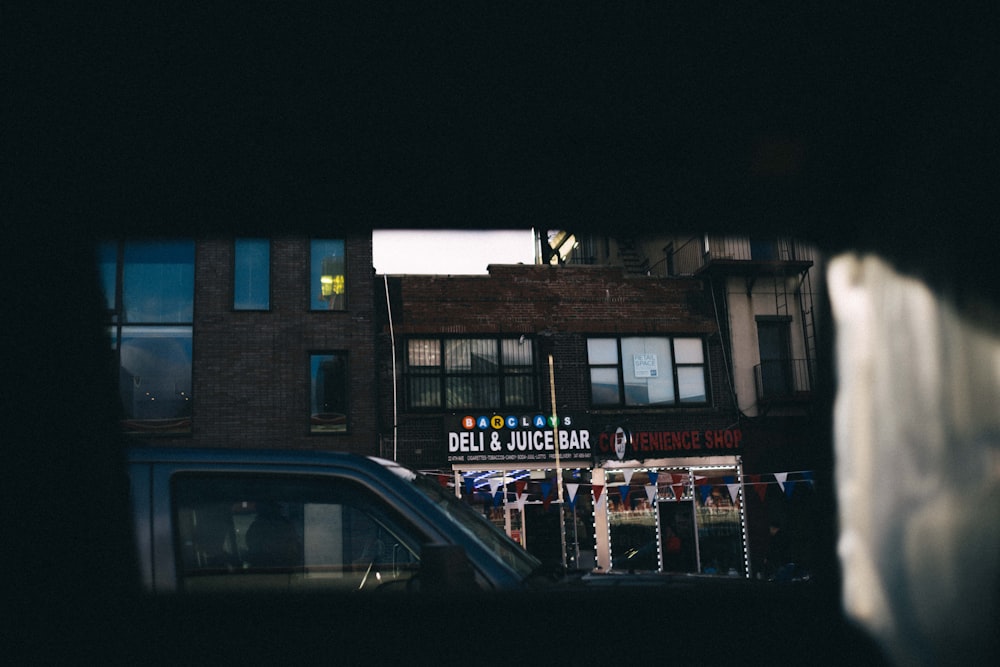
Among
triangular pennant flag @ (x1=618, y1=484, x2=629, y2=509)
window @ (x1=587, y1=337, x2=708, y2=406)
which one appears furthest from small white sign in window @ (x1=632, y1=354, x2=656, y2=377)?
triangular pennant flag @ (x1=618, y1=484, x2=629, y2=509)

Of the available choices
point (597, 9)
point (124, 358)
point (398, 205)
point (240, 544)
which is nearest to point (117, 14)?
point (398, 205)

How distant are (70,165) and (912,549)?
258cm

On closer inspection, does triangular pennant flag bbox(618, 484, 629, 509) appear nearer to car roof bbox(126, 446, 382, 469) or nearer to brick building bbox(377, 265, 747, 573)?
brick building bbox(377, 265, 747, 573)

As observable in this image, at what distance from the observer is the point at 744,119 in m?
2.52

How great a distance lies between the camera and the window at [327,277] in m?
22.6

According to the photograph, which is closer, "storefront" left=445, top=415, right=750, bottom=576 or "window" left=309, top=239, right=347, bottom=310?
"storefront" left=445, top=415, right=750, bottom=576

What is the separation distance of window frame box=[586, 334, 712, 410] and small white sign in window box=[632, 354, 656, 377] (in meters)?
0.40

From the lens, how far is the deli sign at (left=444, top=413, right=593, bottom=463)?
22.2m

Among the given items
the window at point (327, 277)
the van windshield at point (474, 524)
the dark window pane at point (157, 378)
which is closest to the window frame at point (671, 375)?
the window at point (327, 277)

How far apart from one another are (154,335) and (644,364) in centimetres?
1265

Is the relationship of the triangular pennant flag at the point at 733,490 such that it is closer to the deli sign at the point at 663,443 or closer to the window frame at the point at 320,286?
the deli sign at the point at 663,443

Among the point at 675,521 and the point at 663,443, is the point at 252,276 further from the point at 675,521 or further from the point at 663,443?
the point at 675,521

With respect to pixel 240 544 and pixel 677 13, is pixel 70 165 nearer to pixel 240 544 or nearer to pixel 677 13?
pixel 240 544

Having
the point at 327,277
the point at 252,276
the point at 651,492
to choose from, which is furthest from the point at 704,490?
the point at 252,276
